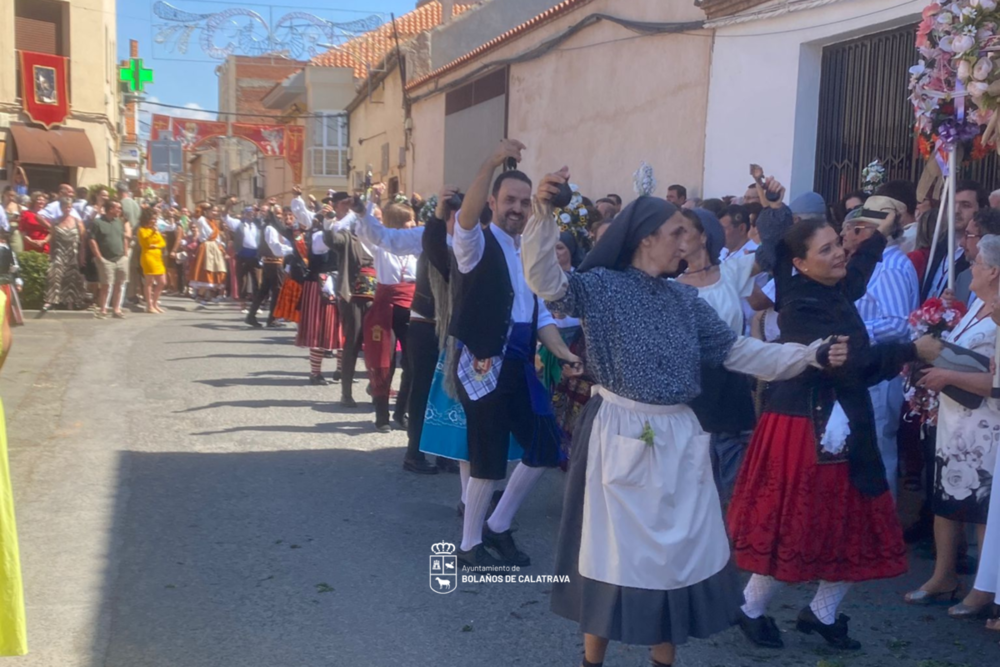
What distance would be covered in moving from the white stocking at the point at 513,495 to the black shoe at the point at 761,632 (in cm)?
142

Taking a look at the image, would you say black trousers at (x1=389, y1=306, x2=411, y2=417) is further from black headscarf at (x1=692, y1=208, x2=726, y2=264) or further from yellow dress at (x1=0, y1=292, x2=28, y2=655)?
yellow dress at (x1=0, y1=292, x2=28, y2=655)

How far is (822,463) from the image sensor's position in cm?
432

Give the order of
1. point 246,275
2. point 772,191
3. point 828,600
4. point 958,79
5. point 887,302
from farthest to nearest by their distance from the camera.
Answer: point 246,275 < point 887,302 < point 772,191 < point 958,79 < point 828,600

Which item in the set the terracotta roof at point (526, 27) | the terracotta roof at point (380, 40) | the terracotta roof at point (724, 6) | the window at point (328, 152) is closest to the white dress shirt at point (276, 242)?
the terracotta roof at point (526, 27)

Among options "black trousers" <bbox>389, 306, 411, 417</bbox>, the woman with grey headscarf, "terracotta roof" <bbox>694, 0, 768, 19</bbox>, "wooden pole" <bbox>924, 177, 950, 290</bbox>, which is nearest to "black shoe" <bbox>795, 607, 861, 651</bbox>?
the woman with grey headscarf

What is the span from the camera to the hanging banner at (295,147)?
39750 millimetres

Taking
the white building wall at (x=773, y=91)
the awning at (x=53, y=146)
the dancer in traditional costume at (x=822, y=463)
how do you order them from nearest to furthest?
1. the dancer in traditional costume at (x=822, y=463)
2. the white building wall at (x=773, y=91)
3. the awning at (x=53, y=146)

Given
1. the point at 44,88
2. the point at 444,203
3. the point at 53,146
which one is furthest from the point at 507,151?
the point at 44,88

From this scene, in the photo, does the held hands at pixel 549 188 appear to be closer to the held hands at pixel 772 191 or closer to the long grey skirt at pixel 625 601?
the long grey skirt at pixel 625 601

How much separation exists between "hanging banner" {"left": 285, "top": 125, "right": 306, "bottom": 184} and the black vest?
35.6 m

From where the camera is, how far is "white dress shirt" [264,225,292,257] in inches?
542

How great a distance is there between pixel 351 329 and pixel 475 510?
174 inches

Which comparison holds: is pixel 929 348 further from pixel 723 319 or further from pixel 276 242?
pixel 276 242

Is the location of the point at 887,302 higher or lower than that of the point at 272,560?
higher
